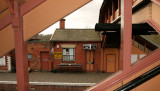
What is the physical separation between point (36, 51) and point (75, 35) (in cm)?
449

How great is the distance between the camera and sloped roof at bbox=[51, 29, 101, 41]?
10211 millimetres

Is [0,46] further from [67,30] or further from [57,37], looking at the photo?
[67,30]

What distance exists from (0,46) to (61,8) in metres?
1.42

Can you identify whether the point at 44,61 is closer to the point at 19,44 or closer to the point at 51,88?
the point at 51,88

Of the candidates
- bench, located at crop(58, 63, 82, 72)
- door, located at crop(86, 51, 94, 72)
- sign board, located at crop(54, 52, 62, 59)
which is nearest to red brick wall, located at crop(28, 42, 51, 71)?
sign board, located at crop(54, 52, 62, 59)

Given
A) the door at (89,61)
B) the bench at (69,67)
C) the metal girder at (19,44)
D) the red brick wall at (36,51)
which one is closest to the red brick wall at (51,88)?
the bench at (69,67)

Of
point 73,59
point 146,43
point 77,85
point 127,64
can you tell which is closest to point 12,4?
point 127,64

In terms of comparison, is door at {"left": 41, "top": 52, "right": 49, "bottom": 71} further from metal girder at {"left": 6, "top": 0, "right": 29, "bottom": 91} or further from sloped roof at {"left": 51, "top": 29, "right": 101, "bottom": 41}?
metal girder at {"left": 6, "top": 0, "right": 29, "bottom": 91}

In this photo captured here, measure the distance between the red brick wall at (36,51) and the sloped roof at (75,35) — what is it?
1167mm

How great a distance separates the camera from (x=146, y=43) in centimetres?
855

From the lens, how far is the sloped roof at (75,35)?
10.2 meters

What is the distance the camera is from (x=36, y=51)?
34.0 feet

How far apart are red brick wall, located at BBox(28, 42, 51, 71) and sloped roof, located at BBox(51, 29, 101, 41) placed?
45.9 inches

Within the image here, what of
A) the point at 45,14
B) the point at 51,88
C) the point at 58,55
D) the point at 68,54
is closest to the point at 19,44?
the point at 45,14
